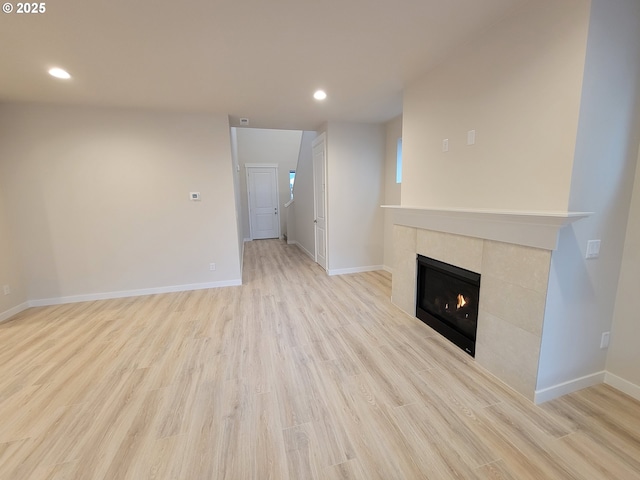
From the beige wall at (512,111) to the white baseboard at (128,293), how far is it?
10.9 ft

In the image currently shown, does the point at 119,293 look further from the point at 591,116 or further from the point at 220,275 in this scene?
the point at 591,116

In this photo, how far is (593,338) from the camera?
182 centimetres

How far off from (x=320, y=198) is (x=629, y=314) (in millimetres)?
4016

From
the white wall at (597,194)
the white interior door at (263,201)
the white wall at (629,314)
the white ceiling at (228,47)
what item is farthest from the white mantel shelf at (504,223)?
the white interior door at (263,201)

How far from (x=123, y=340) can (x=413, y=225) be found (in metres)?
3.16

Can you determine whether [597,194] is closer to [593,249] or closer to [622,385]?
[593,249]

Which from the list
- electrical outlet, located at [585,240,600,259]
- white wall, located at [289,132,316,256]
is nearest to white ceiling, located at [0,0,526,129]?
electrical outlet, located at [585,240,600,259]

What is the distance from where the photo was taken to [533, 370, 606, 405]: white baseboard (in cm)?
172

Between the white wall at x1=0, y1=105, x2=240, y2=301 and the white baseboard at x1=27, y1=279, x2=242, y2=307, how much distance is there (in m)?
0.04

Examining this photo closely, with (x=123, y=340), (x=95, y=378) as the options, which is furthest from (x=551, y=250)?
(x=123, y=340)

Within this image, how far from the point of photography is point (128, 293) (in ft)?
12.6

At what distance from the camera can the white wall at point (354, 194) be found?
14.4ft

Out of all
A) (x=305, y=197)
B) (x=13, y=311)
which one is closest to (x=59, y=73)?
(x=13, y=311)

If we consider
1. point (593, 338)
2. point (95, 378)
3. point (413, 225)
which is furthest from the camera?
point (413, 225)
